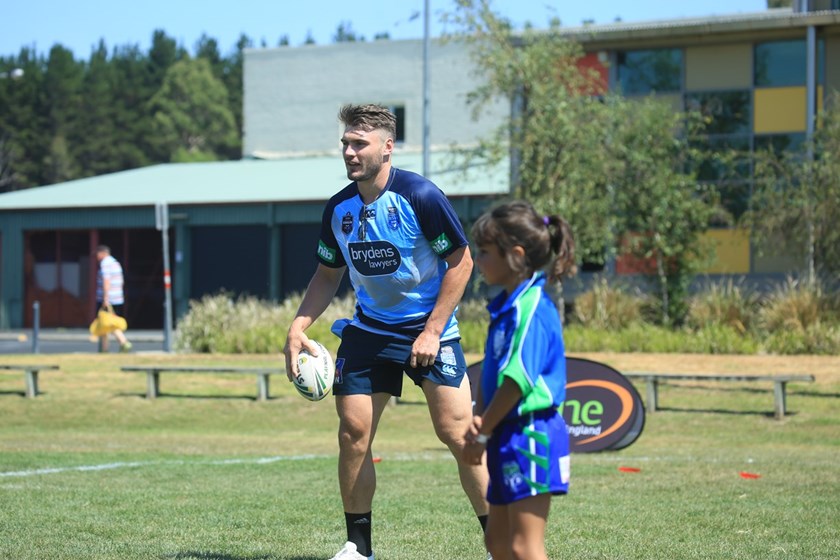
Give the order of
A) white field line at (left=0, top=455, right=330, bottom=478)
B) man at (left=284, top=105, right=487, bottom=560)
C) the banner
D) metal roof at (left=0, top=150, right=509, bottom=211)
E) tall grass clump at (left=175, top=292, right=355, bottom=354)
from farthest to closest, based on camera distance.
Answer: metal roof at (left=0, top=150, right=509, bottom=211), tall grass clump at (left=175, top=292, right=355, bottom=354), the banner, white field line at (left=0, top=455, right=330, bottom=478), man at (left=284, top=105, right=487, bottom=560)

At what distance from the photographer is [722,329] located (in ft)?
69.6

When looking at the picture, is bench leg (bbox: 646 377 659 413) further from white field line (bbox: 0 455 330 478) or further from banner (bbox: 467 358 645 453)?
white field line (bbox: 0 455 330 478)

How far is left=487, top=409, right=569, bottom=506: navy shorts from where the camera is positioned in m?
4.37

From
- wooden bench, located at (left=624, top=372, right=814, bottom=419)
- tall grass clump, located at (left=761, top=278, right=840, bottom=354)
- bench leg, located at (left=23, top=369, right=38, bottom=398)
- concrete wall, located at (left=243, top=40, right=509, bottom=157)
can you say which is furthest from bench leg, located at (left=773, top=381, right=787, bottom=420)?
concrete wall, located at (left=243, top=40, right=509, bottom=157)

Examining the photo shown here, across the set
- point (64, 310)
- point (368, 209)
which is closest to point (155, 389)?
point (368, 209)

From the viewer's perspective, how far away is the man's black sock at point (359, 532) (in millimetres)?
6016

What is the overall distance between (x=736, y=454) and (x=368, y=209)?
7480mm

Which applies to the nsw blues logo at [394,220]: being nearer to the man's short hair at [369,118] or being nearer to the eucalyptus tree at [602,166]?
the man's short hair at [369,118]

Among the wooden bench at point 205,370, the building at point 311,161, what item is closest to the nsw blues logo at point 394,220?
the wooden bench at point 205,370

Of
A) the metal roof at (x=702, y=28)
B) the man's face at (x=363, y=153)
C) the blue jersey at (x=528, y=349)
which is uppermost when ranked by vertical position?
the metal roof at (x=702, y=28)

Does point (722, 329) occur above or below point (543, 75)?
below

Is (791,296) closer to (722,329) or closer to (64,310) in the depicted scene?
(722,329)

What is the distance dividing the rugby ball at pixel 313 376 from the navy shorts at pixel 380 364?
24 cm

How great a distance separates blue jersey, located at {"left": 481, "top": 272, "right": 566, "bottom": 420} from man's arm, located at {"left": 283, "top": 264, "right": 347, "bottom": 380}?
201 cm
